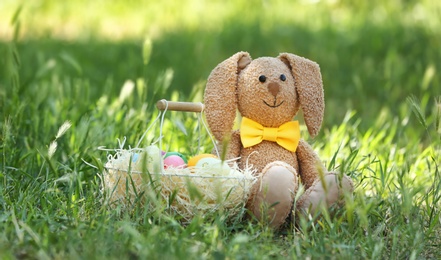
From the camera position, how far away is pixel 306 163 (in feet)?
7.62

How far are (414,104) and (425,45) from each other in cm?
284

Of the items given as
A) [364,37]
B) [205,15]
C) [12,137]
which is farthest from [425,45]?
[12,137]

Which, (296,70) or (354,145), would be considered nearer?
(296,70)

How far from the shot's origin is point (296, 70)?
2285 mm

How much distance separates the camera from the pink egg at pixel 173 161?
7.23ft

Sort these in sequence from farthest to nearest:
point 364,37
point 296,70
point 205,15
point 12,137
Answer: point 205,15, point 364,37, point 12,137, point 296,70

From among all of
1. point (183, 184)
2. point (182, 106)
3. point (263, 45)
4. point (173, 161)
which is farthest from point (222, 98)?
point (263, 45)

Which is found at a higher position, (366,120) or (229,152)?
(229,152)

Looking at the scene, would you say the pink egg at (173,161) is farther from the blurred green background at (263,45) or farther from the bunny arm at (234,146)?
the blurred green background at (263,45)

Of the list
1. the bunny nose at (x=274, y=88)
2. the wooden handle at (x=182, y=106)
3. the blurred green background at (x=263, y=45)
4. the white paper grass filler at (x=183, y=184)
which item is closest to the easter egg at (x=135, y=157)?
the white paper grass filler at (x=183, y=184)

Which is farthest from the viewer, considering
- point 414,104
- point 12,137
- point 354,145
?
point 354,145

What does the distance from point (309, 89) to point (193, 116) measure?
99 centimetres

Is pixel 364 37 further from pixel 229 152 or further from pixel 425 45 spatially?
pixel 229 152

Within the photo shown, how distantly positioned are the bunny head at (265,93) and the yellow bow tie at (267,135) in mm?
18
